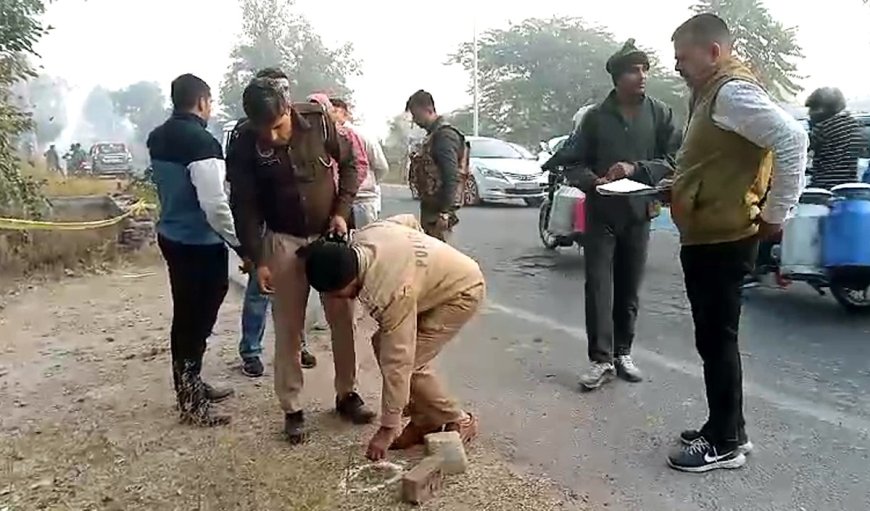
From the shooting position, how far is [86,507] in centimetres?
381

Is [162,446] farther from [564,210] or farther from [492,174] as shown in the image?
[492,174]

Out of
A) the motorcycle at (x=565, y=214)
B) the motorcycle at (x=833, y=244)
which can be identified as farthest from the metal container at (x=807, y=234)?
the motorcycle at (x=565, y=214)

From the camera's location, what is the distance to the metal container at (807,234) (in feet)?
23.0

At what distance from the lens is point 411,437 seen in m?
4.30

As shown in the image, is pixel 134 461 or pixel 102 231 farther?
pixel 102 231

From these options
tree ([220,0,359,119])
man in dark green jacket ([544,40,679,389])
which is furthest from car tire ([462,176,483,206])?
tree ([220,0,359,119])

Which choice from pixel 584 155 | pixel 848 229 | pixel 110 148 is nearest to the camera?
pixel 584 155

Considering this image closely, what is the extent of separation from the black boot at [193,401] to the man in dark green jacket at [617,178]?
2009 millimetres

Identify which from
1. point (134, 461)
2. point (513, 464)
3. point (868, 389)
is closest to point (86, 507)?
point (134, 461)

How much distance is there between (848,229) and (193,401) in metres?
4.72

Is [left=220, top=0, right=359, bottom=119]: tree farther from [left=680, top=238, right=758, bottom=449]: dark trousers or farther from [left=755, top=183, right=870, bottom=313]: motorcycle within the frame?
[left=680, top=238, right=758, bottom=449]: dark trousers

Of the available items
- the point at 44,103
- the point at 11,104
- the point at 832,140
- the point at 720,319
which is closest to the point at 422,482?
the point at 720,319

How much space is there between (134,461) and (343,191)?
5.16ft

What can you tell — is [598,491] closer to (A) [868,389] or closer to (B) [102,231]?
(A) [868,389]
